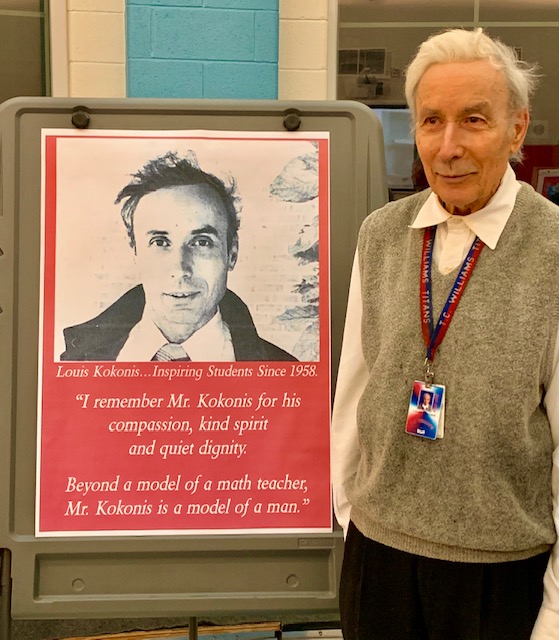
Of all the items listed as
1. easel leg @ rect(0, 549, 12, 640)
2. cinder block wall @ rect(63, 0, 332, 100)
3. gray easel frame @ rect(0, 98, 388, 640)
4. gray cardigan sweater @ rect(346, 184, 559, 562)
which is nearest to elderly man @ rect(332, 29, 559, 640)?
gray cardigan sweater @ rect(346, 184, 559, 562)

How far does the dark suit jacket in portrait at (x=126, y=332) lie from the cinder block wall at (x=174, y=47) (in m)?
0.85

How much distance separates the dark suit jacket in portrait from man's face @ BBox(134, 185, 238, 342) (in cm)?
3

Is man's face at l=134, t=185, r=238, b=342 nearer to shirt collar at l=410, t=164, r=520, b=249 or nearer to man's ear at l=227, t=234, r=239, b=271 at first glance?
man's ear at l=227, t=234, r=239, b=271

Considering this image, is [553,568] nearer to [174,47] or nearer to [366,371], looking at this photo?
[366,371]

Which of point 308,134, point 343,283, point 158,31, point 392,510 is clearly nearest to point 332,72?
point 158,31

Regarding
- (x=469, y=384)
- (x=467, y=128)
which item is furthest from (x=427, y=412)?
(x=467, y=128)

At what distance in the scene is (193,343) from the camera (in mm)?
1533

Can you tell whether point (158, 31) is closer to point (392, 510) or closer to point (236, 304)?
point (236, 304)

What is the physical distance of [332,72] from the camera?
2.32 m

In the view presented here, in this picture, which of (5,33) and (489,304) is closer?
(489,304)

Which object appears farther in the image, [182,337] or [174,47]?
[174,47]

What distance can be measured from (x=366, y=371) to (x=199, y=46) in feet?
3.98

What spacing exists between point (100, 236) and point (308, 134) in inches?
19.2

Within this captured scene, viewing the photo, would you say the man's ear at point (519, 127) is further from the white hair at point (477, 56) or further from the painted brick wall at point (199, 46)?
the painted brick wall at point (199, 46)
